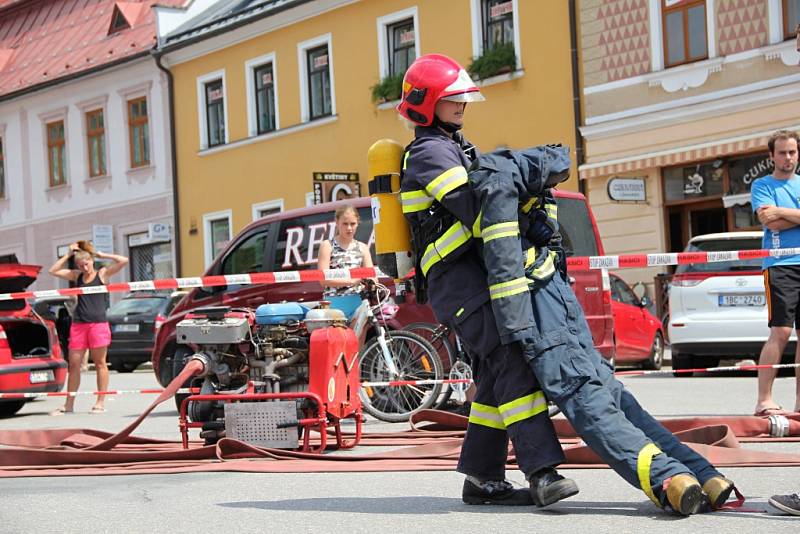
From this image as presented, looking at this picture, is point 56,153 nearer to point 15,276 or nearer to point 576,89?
point 576,89

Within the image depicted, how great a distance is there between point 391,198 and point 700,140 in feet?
57.2

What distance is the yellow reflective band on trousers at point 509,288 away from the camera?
565 cm

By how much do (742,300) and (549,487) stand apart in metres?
10.2

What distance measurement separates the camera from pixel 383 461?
7719 mm

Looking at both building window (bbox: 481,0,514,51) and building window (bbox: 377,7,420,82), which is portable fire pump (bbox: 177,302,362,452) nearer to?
building window (bbox: 481,0,514,51)

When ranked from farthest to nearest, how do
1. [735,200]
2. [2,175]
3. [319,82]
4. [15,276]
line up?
[2,175], [319,82], [735,200], [15,276]

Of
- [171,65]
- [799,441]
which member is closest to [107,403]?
[799,441]

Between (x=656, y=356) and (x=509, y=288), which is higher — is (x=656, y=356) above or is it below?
below

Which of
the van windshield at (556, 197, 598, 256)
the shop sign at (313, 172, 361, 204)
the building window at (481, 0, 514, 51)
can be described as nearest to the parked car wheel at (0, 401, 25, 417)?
the van windshield at (556, 197, 598, 256)

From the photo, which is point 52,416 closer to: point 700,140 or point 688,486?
point 688,486

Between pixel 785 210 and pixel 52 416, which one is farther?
pixel 52 416

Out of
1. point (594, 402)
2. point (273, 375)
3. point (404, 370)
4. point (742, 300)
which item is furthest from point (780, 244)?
point (742, 300)

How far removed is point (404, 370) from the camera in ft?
34.9

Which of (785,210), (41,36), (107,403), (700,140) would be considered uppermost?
(41,36)
